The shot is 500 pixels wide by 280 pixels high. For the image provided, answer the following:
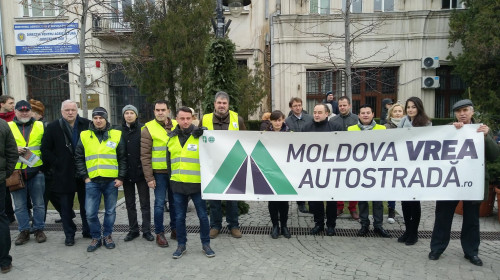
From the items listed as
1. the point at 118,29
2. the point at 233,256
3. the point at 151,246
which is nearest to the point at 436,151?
the point at 233,256

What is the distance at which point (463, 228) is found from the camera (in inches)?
185

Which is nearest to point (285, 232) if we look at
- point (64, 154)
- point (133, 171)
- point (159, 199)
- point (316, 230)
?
point (316, 230)

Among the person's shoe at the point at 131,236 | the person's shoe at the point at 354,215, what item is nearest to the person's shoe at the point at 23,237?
the person's shoe at the point at 131,236

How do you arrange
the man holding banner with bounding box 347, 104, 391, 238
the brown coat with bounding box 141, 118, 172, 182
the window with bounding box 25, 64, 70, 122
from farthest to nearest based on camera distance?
the window with bounding box 25, 64, 70, 122
the man holding banner with bounding box 347, 104, 391, 238
the brown coat with bounding box 141, 118, 172, 182

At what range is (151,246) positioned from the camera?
5.42 m

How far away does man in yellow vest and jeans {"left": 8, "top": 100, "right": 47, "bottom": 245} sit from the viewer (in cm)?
559

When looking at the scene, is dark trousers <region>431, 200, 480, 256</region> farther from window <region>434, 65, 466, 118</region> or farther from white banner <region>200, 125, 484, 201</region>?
window <region>434, 65, 466, 118</region>

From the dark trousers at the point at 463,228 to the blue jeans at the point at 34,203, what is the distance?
5.79 meters

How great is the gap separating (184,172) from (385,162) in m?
2.79

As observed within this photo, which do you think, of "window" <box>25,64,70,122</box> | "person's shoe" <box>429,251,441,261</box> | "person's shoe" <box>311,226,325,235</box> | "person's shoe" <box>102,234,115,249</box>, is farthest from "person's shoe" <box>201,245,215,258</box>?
"window" <box>25,64,70,122</box>

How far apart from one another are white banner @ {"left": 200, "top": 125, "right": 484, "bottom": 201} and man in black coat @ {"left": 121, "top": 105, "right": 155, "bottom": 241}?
43.2 inches

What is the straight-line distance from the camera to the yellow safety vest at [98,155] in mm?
5223

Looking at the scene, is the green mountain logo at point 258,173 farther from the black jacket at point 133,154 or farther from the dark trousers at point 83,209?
the dark trousers at point 83,209

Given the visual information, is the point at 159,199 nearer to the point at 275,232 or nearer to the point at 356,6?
the point at 275,232
